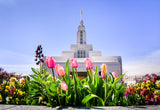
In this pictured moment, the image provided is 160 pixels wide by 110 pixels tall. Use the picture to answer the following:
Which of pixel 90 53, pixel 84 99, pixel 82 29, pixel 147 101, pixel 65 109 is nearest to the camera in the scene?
pixel 65 109

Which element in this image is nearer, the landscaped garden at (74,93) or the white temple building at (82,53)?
the landscaped garden at (74,93)

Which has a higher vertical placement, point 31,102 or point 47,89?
point 47,89

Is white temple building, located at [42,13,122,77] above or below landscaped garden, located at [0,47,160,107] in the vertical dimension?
above

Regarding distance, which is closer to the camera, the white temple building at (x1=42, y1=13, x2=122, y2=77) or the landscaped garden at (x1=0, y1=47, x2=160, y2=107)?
the landscaped garden at (x1=0, y1=47, x2=160, y2=107)

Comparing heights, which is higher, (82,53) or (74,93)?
(82,53)

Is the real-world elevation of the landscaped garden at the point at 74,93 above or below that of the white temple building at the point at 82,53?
below

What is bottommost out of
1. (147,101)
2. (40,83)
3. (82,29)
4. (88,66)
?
(147,101)

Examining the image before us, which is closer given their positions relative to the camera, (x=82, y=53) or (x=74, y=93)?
(x=74, y=93)

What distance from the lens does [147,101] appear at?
7.27 ft

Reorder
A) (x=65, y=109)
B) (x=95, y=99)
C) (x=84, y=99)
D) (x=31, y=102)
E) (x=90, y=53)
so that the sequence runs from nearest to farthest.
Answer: (x=65, y=109), (x=84, y=99), (x=95, y=99), (x=31, y=102), (x=90, y=53)

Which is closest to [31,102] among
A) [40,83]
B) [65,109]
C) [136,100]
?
[40,83]

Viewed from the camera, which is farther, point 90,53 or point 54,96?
point 90,53

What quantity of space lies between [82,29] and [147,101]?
28.3m

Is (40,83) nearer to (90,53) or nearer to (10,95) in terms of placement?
(10,95)
